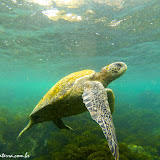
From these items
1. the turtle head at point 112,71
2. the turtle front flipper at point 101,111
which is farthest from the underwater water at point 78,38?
the turtle head at point 112,71

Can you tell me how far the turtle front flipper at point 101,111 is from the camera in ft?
5.28

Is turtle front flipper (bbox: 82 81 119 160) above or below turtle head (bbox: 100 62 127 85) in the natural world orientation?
below

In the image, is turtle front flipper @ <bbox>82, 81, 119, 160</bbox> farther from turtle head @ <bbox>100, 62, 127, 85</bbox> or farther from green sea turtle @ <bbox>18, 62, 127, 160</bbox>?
turtle head @ <bbox>100, 62, 127, 85</bbox>

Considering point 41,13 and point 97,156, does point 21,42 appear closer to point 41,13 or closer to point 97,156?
point 41,13

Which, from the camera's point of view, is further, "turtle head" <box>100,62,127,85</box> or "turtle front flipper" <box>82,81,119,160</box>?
"turtle head" <box>100,62,127,85</box>

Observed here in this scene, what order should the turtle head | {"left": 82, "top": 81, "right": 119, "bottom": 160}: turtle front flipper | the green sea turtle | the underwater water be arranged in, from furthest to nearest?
the underwater water → the turtle head → the green sea turtle → {"left": 82, "top": 81, "right": 119, "bottom": 160}: turtle front flipper

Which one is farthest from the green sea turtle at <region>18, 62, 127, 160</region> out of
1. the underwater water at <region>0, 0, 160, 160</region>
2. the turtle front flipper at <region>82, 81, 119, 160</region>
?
the underwater water at <region>0, 0, 160, 160</region>

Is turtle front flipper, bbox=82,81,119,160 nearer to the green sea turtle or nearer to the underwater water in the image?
the green sea turtle

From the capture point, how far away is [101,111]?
1.96 metres

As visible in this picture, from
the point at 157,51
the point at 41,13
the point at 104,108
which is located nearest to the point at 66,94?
the point at 104,108

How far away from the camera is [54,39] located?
11461 millimetres

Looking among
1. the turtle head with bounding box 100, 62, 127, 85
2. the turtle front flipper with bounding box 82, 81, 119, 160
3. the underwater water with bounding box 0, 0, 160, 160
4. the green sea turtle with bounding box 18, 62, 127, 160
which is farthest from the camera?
the underwater water with bounding box 0, 0, 160, 160

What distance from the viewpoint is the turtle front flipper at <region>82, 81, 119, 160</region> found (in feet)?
5.28

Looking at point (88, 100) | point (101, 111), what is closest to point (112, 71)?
point (88, 100)
